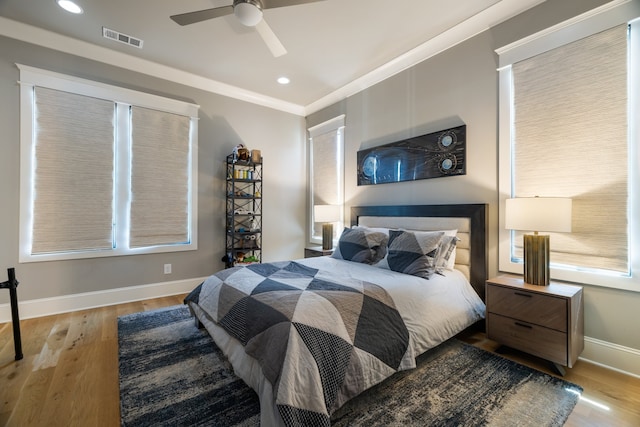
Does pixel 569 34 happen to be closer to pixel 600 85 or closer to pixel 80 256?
pixel 600 85

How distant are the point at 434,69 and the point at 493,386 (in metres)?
2.94

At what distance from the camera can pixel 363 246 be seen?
9.40ft

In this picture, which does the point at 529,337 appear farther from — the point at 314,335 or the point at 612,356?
the point at 314,335

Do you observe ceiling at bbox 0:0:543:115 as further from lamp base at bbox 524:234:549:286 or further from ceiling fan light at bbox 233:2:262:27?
lamp base at bbox 524:234:549:286

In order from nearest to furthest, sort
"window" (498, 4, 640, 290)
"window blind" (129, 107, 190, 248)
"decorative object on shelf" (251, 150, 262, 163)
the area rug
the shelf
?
the area rug, "window" (498, 4, 640, 290), "window blind" (129, 107, 190, 248), the shelf, "decorative object on shelf" (251, 150, 262, 163)

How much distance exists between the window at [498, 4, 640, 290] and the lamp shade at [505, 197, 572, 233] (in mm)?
342

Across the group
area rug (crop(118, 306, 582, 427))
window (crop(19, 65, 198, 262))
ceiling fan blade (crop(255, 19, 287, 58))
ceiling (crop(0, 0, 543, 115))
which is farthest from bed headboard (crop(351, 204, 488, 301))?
window (crop(19, 65, 198, 262))

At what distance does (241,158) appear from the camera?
3.93 metres

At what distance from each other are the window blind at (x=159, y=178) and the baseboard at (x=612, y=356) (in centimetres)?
425

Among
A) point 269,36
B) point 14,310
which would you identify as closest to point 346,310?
point 269,36

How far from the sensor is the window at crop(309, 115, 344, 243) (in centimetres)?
416

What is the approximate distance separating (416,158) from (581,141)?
1363 millimetres

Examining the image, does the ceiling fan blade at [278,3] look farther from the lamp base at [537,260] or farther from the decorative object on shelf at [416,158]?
the lamp base at [537,260]

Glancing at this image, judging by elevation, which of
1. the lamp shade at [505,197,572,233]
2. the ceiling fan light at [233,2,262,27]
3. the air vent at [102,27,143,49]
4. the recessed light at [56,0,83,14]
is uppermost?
the air vent at [102,27,143,49]
